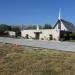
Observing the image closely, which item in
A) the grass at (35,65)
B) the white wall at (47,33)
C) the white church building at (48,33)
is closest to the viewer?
the grass at (35,65)

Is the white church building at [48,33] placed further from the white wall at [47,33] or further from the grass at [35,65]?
the grass at [35,65]

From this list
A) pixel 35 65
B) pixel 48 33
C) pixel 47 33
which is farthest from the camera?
pixel 47 33

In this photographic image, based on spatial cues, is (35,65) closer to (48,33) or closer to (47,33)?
(48,33)

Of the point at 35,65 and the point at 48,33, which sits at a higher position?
the point at 48,33

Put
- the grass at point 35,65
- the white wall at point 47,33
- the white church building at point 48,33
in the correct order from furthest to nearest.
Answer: the white church building at point 48,33
the white wall at point 47,33
the grass at point 35,65

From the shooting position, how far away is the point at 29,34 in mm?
47594

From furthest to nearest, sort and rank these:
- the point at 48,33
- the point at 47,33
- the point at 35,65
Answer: the point at 47,33 → the point at 48,33 → the point at 35,65

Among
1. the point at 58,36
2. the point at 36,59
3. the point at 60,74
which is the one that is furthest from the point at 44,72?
the point at 58,36

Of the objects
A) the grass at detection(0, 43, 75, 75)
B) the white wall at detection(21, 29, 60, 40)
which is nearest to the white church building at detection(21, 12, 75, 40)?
the white wall at detection(21, 29, 60, 40)

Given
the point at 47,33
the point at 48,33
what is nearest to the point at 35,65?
the point at 48,33

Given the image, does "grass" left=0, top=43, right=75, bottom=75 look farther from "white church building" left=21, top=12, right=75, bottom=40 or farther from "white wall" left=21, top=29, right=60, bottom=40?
"white wall" left=21, top=29, right=60, bottom=40

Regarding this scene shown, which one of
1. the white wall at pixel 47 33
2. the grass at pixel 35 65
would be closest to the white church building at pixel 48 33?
the white wall at pixel 47 33

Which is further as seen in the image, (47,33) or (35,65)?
(47,33)

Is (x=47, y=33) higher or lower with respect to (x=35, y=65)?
higher
